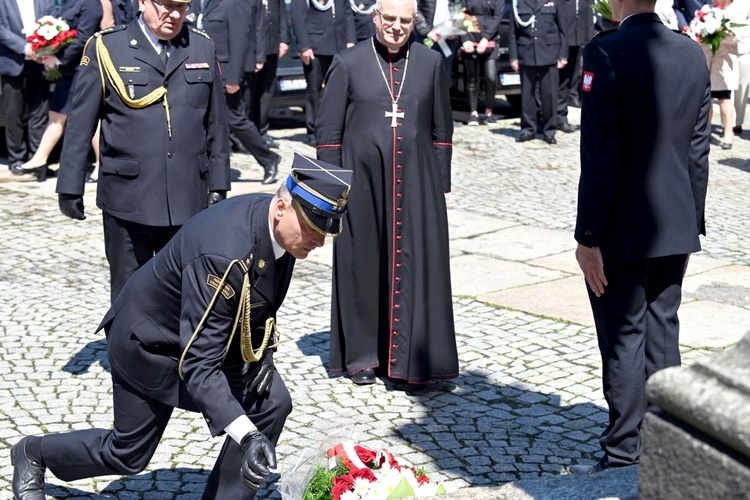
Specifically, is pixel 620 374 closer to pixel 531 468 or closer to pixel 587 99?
pixel 531 468

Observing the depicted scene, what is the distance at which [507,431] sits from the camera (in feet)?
17.7

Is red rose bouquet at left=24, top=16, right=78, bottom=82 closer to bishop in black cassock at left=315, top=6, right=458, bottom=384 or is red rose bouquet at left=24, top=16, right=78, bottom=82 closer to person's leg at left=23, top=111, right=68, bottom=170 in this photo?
person's leg at left=23, top=111, right=68, bottom=170

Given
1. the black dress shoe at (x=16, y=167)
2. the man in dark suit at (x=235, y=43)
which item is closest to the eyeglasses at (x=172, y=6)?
the man in dark suit at (x=235, y=43)

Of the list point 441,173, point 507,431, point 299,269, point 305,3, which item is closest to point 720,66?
point 305,3

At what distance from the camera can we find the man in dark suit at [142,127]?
5.73m

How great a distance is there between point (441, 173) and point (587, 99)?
6.01 ft

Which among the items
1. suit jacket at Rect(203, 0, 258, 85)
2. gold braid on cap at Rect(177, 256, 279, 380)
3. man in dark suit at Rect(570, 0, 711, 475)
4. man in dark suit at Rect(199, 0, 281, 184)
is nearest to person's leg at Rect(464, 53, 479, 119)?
man in dark suit at Rect(199, 0, 281, 184)

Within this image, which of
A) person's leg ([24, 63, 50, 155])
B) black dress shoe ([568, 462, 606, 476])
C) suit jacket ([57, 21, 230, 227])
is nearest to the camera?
black dress shoe ([568, 462, 606, 476])

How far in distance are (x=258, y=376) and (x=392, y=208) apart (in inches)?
85.2

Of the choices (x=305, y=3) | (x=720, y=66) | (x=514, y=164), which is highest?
(x=305, y=3)

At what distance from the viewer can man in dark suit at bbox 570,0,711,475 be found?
4.34 metres

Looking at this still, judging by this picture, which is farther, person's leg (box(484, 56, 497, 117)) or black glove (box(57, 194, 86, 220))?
person's leg (box(484, 56, 497, 117))

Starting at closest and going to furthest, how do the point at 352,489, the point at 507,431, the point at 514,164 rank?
the point at 352,489 → the point at 507,431 → the point at 514,164

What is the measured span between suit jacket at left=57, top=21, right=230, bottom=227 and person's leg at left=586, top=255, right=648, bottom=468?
226 cm
